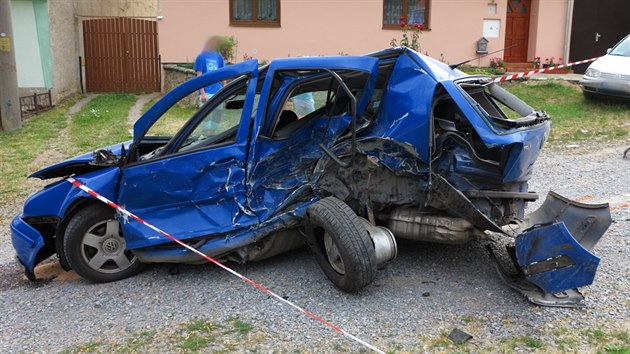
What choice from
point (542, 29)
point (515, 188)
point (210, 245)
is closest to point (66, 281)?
point (210, 245)

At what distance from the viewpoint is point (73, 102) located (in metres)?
15.4

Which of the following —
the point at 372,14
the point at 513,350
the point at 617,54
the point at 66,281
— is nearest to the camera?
the point at 513,350

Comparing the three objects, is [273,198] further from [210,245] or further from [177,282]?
[177,282]

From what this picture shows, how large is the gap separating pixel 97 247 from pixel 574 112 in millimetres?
10548

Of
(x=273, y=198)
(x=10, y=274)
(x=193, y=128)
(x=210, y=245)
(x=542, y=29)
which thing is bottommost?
(x=10, y=274)

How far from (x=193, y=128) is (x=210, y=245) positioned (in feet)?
3.29

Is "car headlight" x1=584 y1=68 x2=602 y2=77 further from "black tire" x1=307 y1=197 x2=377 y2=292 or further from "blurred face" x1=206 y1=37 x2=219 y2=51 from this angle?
"black tire" x1=307 y1=197 x2=377 y2=292

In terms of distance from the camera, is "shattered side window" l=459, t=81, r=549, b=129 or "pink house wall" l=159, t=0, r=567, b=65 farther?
"pink house wall" l=159, t=0, r=567, b=65

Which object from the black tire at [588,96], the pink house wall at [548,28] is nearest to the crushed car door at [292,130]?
the black tire at [588,96]

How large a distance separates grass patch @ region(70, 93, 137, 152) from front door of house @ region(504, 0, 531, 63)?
1110cm

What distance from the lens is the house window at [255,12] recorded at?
53.8 feet

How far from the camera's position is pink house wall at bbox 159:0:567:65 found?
52.8 ft

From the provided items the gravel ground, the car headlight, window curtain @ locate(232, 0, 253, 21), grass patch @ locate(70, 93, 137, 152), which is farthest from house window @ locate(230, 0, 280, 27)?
the gravel ground

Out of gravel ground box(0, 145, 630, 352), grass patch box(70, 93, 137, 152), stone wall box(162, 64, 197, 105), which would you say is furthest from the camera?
stone wall box(162, 64, 197, 105)
